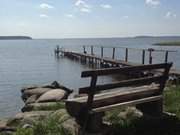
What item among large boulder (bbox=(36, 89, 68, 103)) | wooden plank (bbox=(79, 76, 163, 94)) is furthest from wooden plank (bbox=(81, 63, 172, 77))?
large boulder (bbox=(36, 89, 68, 103))

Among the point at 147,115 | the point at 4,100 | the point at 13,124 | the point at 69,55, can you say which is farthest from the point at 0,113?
the point at 69,55

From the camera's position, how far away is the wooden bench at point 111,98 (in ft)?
20.0

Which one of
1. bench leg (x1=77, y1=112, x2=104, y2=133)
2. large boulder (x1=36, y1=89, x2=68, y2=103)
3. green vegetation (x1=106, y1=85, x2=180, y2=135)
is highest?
bench leg (x1=77, y1=112, x2=104, y2=133)

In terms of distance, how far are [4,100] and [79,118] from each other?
14.3m

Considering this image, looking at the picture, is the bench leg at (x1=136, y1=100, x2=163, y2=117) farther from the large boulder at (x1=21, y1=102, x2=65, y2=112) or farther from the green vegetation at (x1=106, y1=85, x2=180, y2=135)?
the large boulder at (x1=21, y1=102, x2=65, y2=112)

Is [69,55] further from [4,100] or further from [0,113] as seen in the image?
[0,113]

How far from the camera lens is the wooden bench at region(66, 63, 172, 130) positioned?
611 centimetres

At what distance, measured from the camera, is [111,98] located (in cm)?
657

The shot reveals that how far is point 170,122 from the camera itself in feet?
22.0

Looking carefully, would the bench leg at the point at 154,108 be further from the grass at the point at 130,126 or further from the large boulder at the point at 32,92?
the large boulder at the point at 32,92

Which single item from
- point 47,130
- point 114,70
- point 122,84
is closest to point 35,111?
point 47,130

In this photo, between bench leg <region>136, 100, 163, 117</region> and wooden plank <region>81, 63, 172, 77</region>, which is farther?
bench leg <region>136, 100, 163, 117</region>

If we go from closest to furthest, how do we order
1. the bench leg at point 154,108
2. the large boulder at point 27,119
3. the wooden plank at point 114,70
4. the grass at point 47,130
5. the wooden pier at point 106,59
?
the wooden plank at point 114,70
the grass at point 47,130
the bench leg at point 154,108
the large boulder at point 27,119
the wooden pier at point 106,59

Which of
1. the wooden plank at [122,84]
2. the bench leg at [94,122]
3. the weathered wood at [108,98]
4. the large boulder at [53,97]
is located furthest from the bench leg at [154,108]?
the large boulder at [53,97]
